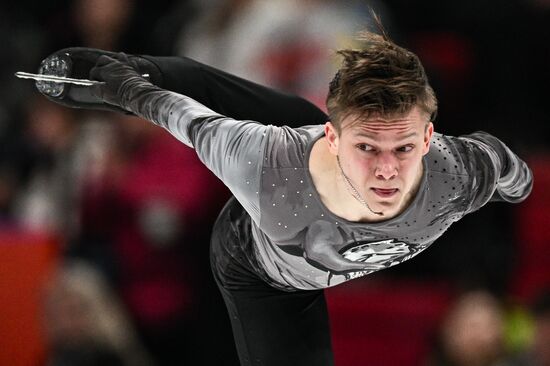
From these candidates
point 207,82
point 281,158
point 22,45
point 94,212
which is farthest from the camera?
point 22,45

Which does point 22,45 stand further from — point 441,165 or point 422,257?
point 441,165

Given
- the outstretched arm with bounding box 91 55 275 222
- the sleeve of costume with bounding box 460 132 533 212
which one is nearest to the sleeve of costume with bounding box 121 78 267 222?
the outstretched arm with bounding box 91 55 275 222

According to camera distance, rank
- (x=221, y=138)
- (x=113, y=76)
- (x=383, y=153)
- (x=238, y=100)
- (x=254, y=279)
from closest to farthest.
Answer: (x=383, y=153), (x=221, y=138), (x=113, y=76), (x=254, y=279), (x=238, y=100)

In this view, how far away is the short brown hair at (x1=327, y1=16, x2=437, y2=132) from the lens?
10.7ft

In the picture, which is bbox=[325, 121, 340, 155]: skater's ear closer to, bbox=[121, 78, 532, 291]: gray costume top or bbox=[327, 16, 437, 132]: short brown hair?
bbox=[327, 16, 437, 132]: short brown hair

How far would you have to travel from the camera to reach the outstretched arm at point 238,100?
4125 millimetres

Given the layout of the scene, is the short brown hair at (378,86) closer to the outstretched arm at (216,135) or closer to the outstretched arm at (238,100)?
the outstretched arm at (216,135)

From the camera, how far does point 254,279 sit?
404cm

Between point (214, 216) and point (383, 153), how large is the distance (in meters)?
2.43

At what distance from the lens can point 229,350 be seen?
17.7 ft

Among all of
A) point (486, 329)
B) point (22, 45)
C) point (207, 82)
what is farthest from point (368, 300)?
point (22, 45)

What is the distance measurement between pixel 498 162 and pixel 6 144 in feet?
12.0

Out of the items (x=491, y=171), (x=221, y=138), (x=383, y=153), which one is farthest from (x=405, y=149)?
(x=221, y=138)

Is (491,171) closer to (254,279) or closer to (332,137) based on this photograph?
(332,137)
